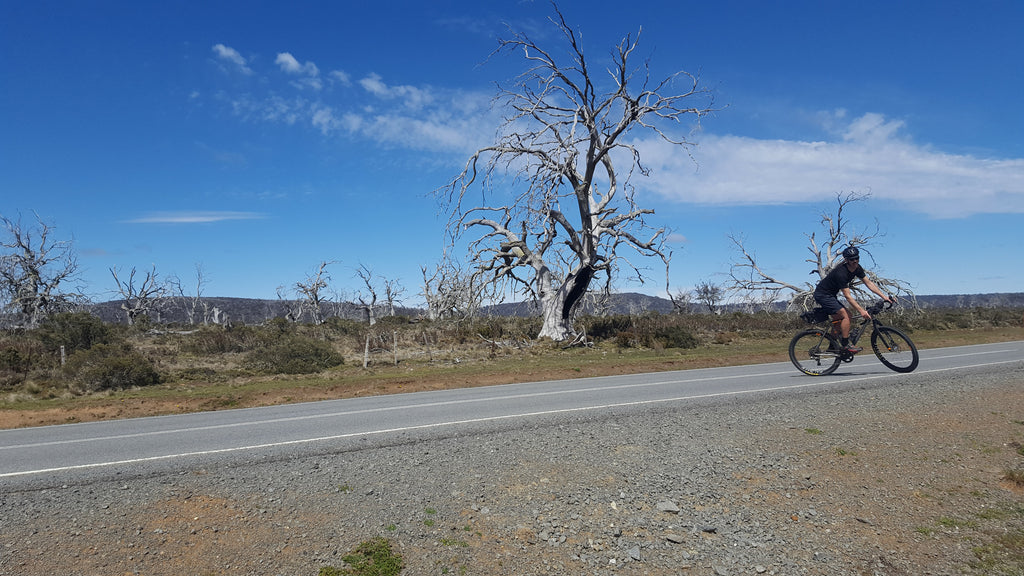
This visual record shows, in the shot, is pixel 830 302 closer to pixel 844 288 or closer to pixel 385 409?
pixel 844 288

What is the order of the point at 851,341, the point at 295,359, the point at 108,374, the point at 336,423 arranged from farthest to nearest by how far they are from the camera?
the point at 295,359
the point at 108,374
the point at 851,341
the point at 336,423

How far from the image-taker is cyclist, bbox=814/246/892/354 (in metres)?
10.2

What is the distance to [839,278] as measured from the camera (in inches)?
415

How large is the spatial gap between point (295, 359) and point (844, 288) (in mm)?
17768

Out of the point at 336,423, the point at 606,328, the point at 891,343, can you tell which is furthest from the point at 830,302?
the point at 606,328

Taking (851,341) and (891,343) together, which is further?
(851,341)

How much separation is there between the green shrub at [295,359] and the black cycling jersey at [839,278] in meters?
15.8

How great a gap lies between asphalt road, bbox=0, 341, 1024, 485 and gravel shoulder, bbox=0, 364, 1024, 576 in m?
0.74

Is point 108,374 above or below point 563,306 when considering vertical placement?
below

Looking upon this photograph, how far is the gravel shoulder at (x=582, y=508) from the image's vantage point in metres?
4.16

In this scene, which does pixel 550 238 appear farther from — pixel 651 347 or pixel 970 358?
pixel 970 358

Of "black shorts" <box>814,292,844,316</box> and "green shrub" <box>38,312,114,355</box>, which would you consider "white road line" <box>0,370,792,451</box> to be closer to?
"black shorts" <box>814,292,844,316</box>

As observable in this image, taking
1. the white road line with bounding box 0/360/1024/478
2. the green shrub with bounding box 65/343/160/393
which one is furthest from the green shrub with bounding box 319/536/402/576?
the green shrub with bounding box 65/343/160/393

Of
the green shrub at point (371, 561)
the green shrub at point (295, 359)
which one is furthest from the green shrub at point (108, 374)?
the green shrub at point (371, 561)
